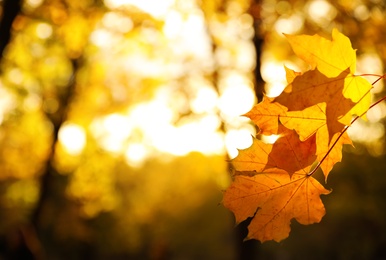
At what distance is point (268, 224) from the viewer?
1231 millimetres

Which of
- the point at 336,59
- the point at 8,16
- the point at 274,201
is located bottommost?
the point at 8,16

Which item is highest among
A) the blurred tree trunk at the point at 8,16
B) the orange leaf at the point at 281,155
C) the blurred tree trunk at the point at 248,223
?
the orange leaf at the point at 281,155

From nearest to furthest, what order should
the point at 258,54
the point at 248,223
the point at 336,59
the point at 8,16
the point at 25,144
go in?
the point at 336,59 < the point at 8,16 < the point at 248,223 < the point at 258,54 < the point at 25,144

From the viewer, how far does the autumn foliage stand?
3.61 feet

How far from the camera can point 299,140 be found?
120 centimetres

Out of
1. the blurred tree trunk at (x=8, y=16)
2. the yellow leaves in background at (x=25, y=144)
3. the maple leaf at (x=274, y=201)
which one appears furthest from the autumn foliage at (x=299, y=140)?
the yellow leaves in background at (x=25, y=144)

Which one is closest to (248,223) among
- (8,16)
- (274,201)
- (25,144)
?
(8,16)

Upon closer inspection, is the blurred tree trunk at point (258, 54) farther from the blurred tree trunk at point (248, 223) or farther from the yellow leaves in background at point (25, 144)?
the yellow leaves in background at point (25, 144)

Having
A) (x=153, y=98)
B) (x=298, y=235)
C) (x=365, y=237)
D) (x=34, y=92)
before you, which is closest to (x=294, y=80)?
(x=153, y=98)

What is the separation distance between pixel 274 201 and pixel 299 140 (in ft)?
0.58

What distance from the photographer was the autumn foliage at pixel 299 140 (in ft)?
3.61

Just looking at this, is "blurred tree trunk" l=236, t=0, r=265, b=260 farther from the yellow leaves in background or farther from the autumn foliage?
the yellow leaves in background

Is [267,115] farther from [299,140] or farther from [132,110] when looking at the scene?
[132,110]

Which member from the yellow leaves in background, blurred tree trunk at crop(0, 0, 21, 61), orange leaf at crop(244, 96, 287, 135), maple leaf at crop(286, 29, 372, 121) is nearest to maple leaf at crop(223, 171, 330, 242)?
orange leaf at crop(244, 96, 287, 135)
